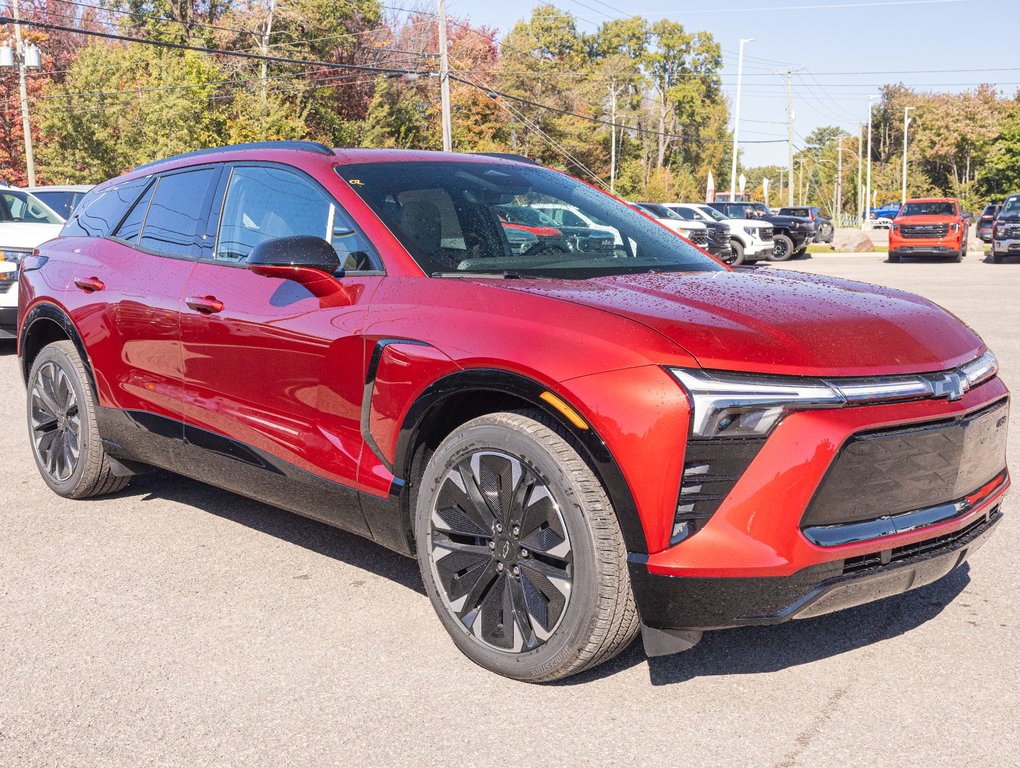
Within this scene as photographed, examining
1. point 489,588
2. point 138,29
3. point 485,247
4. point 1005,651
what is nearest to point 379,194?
point 485,247

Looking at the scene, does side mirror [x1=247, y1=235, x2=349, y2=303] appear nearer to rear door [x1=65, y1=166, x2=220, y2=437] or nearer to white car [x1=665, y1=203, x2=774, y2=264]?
rear door [x1=65, y1=166, x2=220, y2=437]

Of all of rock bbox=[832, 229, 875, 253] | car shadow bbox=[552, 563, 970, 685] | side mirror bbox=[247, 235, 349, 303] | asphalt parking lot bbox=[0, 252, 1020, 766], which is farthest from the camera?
rock bbox=[832, 229, 875, 253]

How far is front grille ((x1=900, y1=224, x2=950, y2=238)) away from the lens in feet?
104

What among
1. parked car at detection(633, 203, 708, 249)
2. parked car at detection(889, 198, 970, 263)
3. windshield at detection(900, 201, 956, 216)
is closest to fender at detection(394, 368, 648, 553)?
parked car at detection(633, 203, 708, 249)

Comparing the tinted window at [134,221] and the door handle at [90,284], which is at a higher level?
the tinted window at [134,221]

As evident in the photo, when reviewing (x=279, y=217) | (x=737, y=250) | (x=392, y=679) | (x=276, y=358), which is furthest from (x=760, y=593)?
(x=737, y=250)

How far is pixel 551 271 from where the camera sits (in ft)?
12.6

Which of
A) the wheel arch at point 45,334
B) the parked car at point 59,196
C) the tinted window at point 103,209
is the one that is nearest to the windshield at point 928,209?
the parked car at point 59,196

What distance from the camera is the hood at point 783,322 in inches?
115

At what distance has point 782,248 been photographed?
33.8m

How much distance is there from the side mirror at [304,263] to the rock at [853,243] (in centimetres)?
3852

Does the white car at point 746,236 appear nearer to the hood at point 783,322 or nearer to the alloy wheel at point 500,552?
the hood at point 783,322

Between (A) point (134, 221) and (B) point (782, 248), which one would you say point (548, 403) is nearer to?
(A) point (134, 221)

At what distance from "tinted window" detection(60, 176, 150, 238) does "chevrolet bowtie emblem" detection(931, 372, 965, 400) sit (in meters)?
3.76
